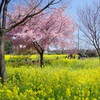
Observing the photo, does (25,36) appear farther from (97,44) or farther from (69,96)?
(69,96)

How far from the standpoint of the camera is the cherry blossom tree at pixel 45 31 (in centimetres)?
1995

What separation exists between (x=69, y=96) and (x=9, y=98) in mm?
1225

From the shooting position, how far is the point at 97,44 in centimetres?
2203

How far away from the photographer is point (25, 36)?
19797 mm

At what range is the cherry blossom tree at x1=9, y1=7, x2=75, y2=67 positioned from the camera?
20.0 meters

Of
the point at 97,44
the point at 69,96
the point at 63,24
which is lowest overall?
the point at 69,96

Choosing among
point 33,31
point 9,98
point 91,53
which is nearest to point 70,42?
point 33,31

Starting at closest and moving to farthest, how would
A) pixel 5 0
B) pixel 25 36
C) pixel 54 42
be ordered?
pixel 5 0
pixel 25 36
pixel 54 42

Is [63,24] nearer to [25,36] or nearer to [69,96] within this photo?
[25,36]

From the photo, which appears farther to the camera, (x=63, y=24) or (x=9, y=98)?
(x=63, y=24)

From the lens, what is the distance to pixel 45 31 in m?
20.3

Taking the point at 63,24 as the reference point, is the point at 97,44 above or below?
below

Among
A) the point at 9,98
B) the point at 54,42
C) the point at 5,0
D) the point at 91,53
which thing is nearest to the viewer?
the point at 9,98

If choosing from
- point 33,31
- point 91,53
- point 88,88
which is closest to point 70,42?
point 33,31
